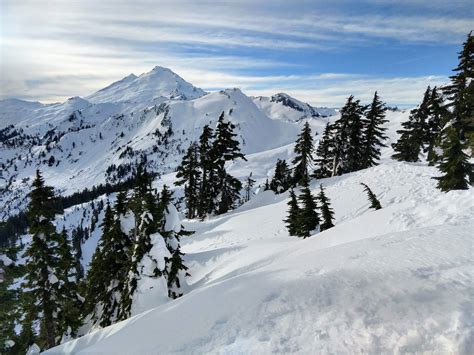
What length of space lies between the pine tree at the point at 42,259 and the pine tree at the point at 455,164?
2241 centimetres

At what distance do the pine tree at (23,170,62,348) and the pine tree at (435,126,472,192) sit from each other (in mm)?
22413

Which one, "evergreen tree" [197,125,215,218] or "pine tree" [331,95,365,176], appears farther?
"pine tree" [331,95,365,176]

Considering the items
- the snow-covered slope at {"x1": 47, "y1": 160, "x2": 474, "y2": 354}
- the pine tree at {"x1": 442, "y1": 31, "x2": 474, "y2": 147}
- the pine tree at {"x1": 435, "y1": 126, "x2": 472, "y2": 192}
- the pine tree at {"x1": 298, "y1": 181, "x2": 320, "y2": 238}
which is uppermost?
the pine tree at {"x1": 442, "y1": 31, "x2": 474, "y2": 147}

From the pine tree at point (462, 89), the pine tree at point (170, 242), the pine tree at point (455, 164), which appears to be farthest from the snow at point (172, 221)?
the pine tree at point (462, 89)

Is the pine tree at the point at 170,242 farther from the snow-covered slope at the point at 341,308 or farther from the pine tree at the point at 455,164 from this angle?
the pine tree at the point at 455,164

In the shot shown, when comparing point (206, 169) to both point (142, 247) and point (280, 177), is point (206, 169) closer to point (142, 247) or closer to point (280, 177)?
point (142, 247)

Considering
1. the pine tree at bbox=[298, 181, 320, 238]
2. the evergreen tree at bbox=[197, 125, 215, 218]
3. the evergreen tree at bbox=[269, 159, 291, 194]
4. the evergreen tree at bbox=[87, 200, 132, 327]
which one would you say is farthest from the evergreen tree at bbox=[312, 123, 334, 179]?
the evergreen tree at bbox=[87, 200, 132, 327]

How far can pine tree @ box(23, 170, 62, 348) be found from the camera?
17.6m

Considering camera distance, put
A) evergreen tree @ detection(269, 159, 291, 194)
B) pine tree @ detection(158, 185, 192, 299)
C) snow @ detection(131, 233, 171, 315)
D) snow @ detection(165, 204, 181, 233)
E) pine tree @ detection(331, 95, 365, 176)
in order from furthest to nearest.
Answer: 1. evergreen tree @ detection(269, 159, 291, 194)
2. pine tree @ detection(331, 95, 365, 176)
3. snow @ detection(165, 204, 181, 233)
4. pine tree @ detection(158, 185, 192, 299)
5. snow @ detection(131, 233, 171, 315)

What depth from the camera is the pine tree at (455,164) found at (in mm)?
17906

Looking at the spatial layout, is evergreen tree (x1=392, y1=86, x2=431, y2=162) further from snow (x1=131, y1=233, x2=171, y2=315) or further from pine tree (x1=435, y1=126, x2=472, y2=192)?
snow (x1=131, y1=233, x2=171, y2=315)

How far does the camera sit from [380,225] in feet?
47.9

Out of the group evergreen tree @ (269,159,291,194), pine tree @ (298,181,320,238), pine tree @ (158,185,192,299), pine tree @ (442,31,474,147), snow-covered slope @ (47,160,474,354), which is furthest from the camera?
evergreen tree @ (269,159,291,194)

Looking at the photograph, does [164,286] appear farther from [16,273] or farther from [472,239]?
[472,239]
